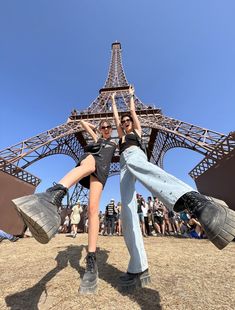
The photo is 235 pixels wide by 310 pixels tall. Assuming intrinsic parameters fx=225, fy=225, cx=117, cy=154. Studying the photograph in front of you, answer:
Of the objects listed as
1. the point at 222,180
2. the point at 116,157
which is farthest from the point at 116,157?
the point at 222,180

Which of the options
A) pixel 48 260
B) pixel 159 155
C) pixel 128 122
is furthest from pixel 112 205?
pixel 159 155

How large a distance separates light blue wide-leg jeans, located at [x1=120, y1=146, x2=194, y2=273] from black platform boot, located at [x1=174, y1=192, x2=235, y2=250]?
0.39ft

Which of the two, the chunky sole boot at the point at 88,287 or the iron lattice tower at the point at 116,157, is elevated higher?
the iron lattice tower at the point at 116,157

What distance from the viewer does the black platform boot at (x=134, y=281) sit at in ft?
7.01

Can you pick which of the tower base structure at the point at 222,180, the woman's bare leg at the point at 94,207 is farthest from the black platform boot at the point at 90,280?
the tower base structure at the point at 222,180

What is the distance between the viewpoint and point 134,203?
8.01 ft

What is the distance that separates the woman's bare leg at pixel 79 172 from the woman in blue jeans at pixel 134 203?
14.3 inches

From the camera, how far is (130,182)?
2.48m

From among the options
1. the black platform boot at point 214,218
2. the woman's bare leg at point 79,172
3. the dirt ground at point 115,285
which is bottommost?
the dirt ground at point 115,285

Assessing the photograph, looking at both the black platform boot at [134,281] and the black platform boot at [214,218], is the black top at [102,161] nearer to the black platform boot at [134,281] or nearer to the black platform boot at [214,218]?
the black platform boot at [134,281]

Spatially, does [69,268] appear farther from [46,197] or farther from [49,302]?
[46,197]

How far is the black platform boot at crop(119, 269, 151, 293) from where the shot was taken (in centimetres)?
214

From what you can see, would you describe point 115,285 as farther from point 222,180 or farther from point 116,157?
point 116,157

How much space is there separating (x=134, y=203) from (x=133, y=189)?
0.16 metres
